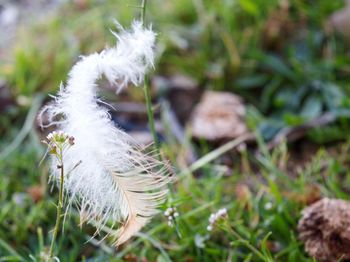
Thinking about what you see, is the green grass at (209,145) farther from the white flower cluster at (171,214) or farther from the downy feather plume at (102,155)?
the downy feather plume at (102,155)

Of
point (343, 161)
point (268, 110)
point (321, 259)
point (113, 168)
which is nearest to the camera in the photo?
point (113, 168)

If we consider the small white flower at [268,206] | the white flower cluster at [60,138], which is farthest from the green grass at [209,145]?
the white flower cluster at [60,138]

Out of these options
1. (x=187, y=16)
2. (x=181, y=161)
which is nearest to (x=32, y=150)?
(x=181, y=161)

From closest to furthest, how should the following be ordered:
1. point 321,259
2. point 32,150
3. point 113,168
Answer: point 113,168, point 321,259, point 32,150

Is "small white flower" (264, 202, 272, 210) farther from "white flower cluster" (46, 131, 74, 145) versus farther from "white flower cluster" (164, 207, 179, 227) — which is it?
"white flower cluster" (46, 131, 74, 145)

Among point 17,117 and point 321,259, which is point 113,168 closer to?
point 321,259

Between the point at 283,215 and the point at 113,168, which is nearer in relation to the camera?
the point at 113,168
